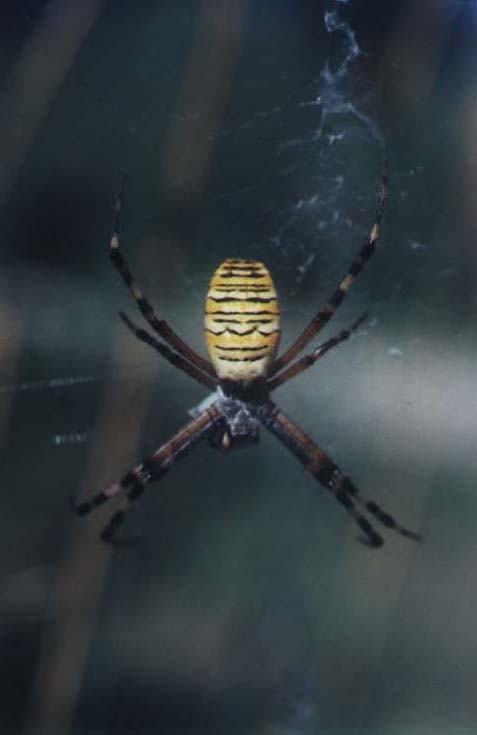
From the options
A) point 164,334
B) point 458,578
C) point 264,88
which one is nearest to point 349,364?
point 458,578

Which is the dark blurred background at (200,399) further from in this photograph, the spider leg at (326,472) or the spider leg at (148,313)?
the spider leg at (148,313)

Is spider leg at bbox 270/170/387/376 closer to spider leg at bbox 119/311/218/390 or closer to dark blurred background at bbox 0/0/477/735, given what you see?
spider leg at bbox 119/311/218/390

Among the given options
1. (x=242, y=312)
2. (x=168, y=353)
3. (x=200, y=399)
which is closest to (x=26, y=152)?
(x=200, y=399)

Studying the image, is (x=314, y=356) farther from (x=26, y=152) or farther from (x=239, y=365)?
(x=26, y=152)

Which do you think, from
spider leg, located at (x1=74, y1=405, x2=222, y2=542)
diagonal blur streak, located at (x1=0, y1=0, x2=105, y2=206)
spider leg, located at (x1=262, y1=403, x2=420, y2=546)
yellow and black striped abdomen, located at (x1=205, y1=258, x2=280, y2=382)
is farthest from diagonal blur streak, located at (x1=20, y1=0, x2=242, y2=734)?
yellow and black striped abdomen, located at (x1=205, y1=258, x2=280, y2=382)

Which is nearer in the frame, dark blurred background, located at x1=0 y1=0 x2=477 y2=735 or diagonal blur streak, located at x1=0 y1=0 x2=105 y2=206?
dark blurred background, located at x1=0 y1=0 x2=477 y2=735

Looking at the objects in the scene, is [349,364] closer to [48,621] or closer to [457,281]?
[457,281]
